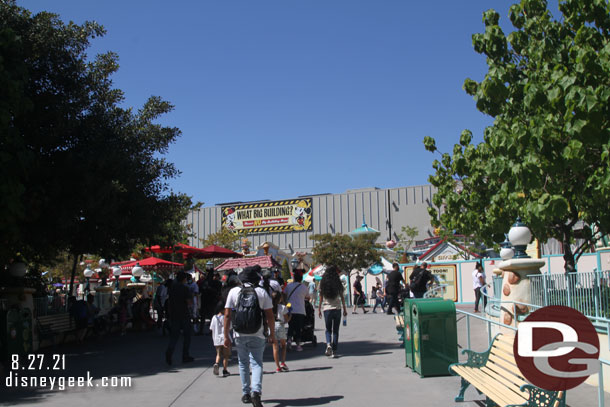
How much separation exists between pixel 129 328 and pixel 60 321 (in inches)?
194

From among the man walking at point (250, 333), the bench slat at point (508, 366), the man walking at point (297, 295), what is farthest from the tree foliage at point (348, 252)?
the bench slat at point (508, 366)

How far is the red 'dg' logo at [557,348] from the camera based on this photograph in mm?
4527

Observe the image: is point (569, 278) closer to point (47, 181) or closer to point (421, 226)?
point (47, 181)

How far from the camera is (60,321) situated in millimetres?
16172

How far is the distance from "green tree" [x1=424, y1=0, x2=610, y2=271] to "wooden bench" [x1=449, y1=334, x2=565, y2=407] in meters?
3.08

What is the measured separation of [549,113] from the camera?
9352 mm

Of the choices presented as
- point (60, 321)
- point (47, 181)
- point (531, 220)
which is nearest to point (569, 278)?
point (531, 220)

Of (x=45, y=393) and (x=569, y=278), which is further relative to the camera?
(x=569, y=278)

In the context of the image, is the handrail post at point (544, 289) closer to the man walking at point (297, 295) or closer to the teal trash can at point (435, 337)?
the teal trash can at point (435, 337)

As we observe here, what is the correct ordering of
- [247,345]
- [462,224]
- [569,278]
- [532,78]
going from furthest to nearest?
[462,224], [532,78], [569,278], [247,345]

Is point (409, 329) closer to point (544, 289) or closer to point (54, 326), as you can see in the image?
point (544, 289)

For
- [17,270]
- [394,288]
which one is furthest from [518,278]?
[17,270]

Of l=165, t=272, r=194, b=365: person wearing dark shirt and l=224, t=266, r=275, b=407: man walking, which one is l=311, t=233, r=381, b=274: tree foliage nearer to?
l=165, t=272, r=194, b=365: person wearing dark shirt

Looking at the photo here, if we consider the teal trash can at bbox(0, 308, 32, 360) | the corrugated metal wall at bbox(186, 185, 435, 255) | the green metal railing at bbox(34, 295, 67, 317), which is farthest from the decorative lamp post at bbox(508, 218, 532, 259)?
the corrugated metal wall at bbox(186, 185, 435, 255)
